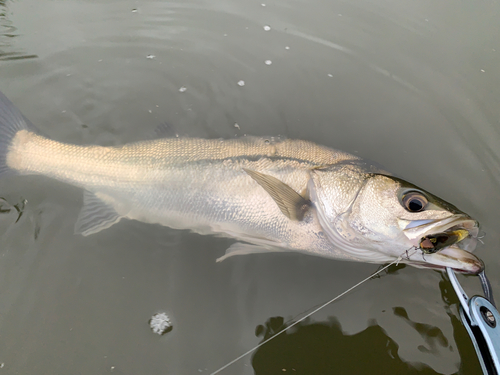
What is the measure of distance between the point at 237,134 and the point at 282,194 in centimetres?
134

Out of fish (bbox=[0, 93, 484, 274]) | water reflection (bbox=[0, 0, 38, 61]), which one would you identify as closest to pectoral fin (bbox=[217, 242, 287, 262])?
fish (bbox=[0, 93, 484, 274])

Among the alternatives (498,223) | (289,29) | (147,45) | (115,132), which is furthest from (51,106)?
(498,223)

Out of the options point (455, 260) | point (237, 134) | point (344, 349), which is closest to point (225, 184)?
point (237, 134)

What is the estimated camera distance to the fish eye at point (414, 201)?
→ 2.02 metres

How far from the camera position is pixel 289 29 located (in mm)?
4539

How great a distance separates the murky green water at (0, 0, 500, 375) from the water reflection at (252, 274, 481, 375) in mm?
11

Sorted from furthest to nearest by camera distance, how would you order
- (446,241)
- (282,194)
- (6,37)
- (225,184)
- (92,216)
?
(6,37) → (92,216) → (225,184) → (282,194) → (446,241)

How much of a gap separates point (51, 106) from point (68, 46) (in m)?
1.14

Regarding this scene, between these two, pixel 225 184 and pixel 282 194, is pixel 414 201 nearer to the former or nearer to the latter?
pixel 282 194

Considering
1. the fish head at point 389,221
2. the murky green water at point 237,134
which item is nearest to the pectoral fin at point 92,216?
the murky green water at point 237,134

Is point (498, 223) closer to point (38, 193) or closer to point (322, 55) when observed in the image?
point (322, 55)

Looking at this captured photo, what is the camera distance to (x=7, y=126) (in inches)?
102

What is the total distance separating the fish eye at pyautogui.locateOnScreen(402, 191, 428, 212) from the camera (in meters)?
2.02

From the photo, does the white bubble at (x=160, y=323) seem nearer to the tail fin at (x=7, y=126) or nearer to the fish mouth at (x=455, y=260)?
the tail fin at (x=7, y=126)
